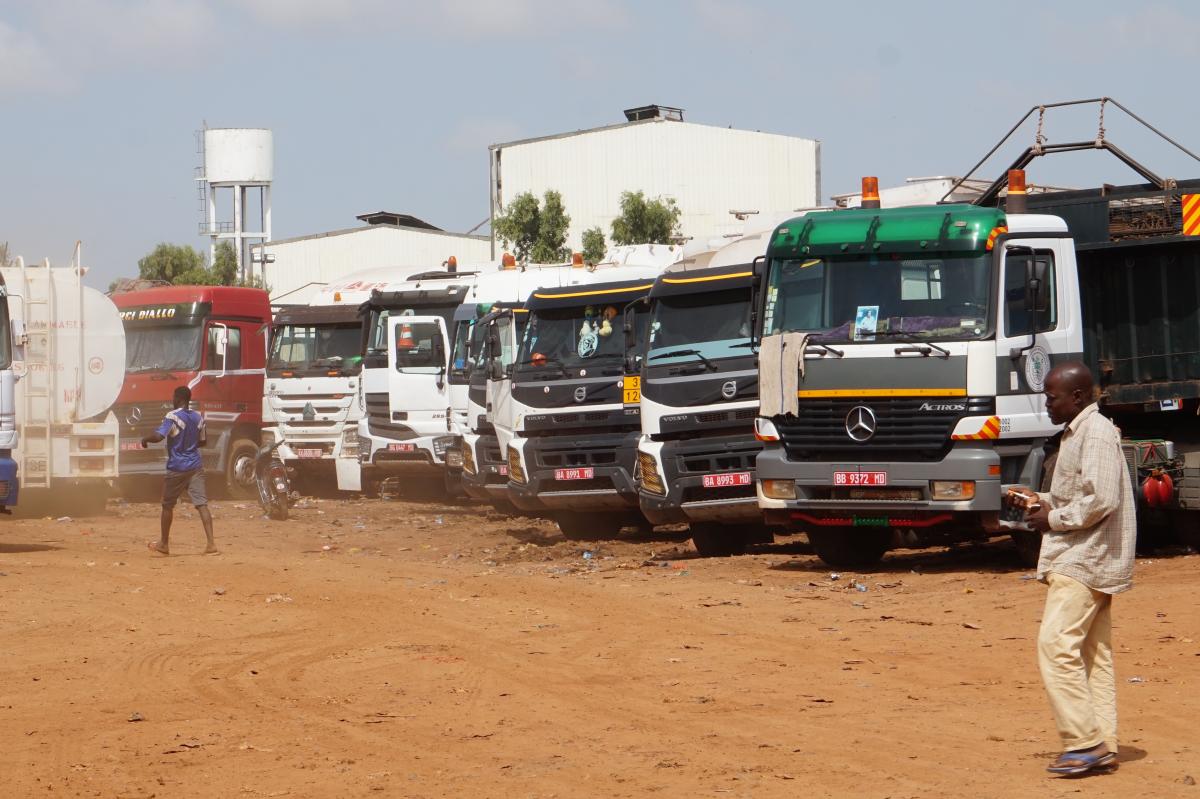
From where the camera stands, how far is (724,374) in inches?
611

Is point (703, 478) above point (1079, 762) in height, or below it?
above

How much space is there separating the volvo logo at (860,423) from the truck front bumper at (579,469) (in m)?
3.72

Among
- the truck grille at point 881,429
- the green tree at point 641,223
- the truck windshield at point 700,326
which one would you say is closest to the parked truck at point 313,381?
the truck windshield at point 700,326

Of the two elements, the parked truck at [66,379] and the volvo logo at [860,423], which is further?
the parked truck at [66,379]

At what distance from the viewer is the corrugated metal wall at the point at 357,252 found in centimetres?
6331

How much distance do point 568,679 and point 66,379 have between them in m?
15.3

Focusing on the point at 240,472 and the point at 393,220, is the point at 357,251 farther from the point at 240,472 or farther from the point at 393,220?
the point at 240,472

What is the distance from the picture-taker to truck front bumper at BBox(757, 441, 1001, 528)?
13.2 metres

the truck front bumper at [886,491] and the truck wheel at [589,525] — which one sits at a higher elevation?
the truck front bumper at [886,491]

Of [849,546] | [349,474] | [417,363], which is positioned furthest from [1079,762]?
[349,474]

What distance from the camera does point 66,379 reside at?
901 inches

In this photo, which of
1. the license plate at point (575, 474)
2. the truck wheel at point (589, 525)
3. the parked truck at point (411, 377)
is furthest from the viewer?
the parked truck at point (411, 377)

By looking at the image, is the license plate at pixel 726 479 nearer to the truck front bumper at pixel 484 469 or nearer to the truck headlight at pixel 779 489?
the truck headlight at pixel 779 489

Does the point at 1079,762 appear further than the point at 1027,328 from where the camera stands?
No
